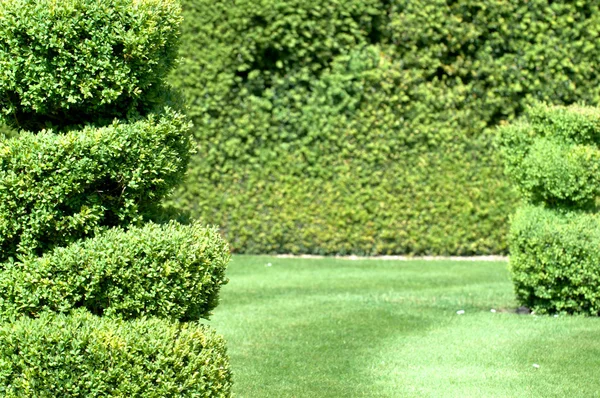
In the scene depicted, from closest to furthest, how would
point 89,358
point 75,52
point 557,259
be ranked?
point 89,358
point 75,52
point 557,259

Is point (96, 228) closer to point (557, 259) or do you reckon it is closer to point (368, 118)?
point (557, 259)

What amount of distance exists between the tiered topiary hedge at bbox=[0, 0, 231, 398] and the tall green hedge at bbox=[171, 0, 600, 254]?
8377 millimetres

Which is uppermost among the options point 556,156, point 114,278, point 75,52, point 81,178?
point 75,52

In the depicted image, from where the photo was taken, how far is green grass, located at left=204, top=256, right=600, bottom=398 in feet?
20.9

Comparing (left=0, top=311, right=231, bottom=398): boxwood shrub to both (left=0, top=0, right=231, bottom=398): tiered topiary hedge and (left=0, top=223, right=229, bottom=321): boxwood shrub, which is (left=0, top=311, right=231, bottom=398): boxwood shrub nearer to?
(left=0, top=0, right=231, bottom=398): tiered topiary hedge

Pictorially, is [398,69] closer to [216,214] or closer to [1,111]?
[216,214]

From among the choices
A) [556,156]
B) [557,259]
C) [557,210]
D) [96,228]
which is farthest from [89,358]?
[557,210]

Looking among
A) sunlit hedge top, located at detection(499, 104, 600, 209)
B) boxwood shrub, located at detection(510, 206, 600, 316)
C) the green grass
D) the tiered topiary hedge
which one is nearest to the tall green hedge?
the green grass

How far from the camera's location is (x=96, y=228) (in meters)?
4.79

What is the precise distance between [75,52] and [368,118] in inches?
354

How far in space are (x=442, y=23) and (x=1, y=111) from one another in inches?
383

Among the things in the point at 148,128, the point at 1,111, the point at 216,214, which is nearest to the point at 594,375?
the point at 148,128

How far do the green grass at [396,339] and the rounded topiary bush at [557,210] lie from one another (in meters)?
0.33

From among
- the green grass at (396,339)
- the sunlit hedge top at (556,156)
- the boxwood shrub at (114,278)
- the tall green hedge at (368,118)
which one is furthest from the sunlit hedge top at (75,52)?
the tall green hedge at (368,118)
